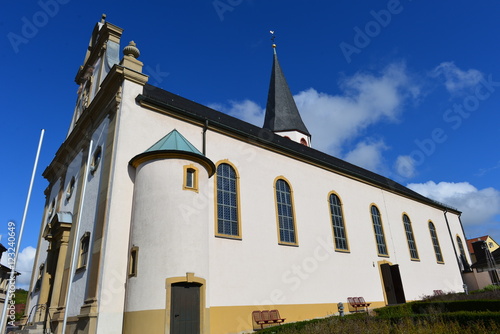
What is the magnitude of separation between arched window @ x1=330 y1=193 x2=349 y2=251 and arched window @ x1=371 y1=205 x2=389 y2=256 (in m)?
3.49

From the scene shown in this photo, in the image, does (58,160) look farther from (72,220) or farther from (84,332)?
(84,332)

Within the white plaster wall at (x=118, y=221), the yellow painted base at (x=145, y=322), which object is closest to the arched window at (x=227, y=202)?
the white plaster wall at (x=118, y=221)

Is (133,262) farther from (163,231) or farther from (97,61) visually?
(97,61)

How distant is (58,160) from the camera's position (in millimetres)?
20781

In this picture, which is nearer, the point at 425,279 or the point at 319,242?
the point at 319,242

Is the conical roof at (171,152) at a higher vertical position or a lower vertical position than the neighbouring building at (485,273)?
higher

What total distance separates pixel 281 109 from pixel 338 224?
15935 millimetres

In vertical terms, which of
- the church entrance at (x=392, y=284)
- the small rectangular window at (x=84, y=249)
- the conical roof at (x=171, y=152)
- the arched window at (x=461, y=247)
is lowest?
the church entrance at (x=392, y=284)

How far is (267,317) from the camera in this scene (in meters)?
14.2

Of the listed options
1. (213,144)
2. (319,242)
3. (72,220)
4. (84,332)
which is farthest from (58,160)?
(319,242)

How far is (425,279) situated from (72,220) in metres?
23.5

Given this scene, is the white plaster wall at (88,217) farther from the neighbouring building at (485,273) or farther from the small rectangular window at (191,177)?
the neighbouring building at (485,273)

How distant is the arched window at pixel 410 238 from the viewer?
25.3 metres

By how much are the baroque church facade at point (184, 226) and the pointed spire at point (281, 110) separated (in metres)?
10.8
